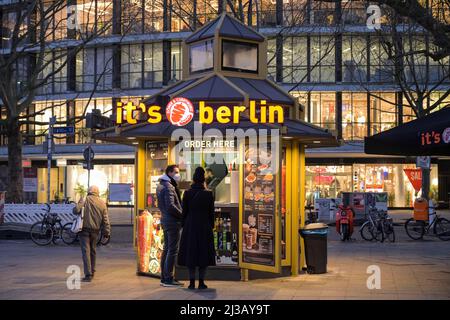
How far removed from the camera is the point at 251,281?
12.2 meters

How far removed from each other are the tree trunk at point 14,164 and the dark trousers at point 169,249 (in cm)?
1553

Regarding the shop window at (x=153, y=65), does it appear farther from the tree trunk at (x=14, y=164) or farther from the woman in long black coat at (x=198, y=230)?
the woman in long black coat at (x=198, y=230)

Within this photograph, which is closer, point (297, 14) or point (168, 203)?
point (168, 203)

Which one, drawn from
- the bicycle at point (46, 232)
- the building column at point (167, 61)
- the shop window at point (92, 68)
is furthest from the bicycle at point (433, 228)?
the shop window at point (92, 68)

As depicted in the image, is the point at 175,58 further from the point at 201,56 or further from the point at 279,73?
the point at 201,56

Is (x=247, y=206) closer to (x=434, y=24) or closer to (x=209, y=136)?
(x=209, y=136)

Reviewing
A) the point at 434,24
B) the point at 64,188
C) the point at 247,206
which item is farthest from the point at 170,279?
the point at 64,188

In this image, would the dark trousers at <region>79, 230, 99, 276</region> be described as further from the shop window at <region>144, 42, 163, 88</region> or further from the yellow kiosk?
the shop window at <region>144, 42, 163, 88</region>

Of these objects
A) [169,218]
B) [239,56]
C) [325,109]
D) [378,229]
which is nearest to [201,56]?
[239,56]

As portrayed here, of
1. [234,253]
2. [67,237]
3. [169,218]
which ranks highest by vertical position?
[169,218]

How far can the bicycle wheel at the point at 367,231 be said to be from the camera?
72.1ft

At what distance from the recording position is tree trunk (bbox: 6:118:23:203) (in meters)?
25.7

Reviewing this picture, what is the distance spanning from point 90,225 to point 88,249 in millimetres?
468
